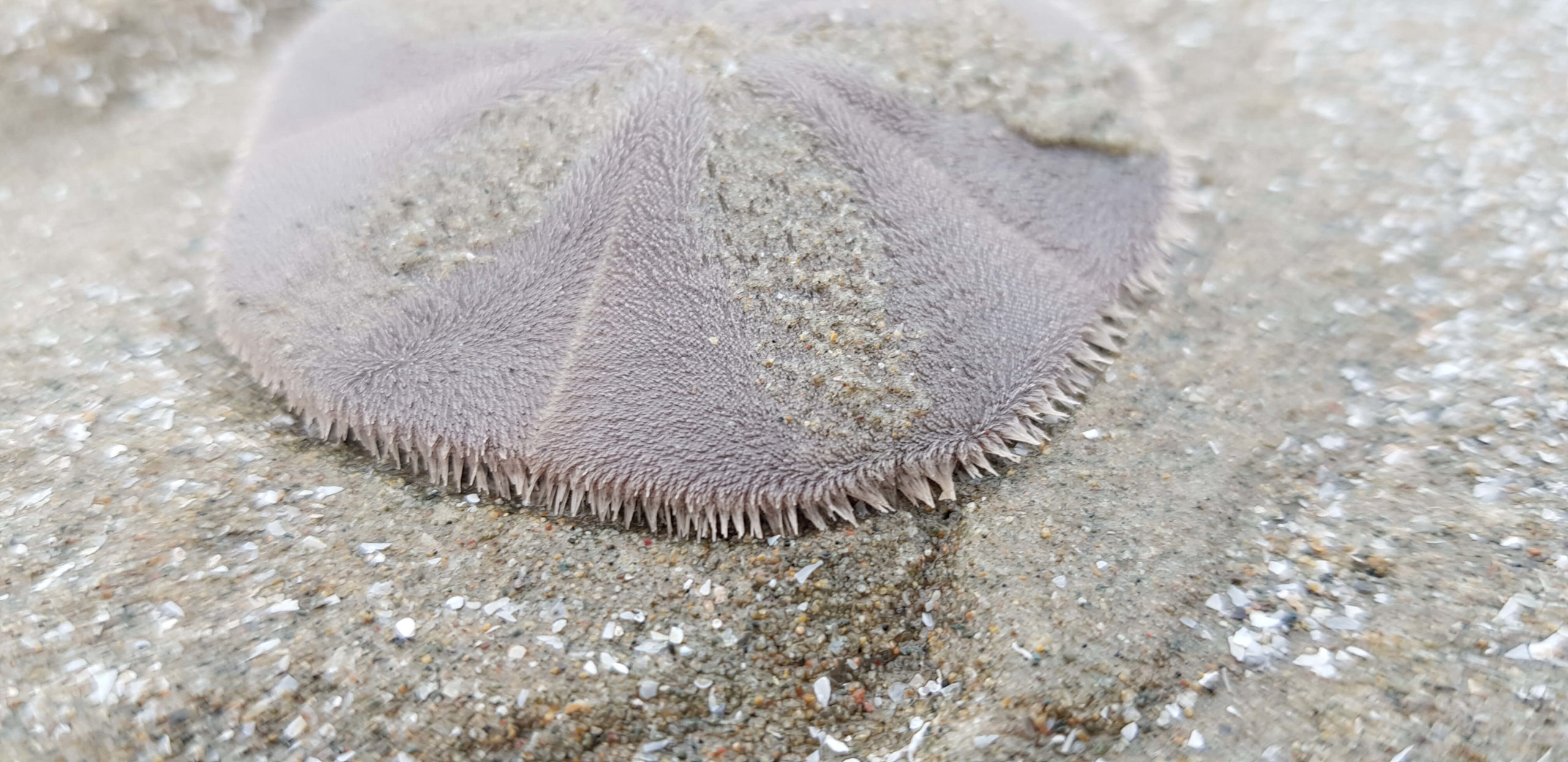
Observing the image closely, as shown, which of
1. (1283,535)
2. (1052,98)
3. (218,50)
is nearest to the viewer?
(1283,535)

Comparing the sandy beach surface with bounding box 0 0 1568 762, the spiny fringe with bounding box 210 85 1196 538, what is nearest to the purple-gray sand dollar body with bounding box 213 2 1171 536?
the spiny fringe with bounding box 210 85 1196 538

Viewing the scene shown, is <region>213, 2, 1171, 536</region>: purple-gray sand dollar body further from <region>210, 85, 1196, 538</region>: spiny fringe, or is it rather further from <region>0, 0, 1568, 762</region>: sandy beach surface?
<region>0, 0, 1568, 762</region>: sandy beach surface

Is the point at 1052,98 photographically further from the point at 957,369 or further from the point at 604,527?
the point at 604,527

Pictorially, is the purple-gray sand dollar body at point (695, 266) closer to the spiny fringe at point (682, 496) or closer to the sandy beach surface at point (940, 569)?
the spiny fringe at point (682, 496)

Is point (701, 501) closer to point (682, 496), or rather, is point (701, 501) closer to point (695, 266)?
point (682, 496)

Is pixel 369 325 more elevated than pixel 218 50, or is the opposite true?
pixel 218 50

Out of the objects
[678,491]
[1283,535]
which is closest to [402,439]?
[678,491]
